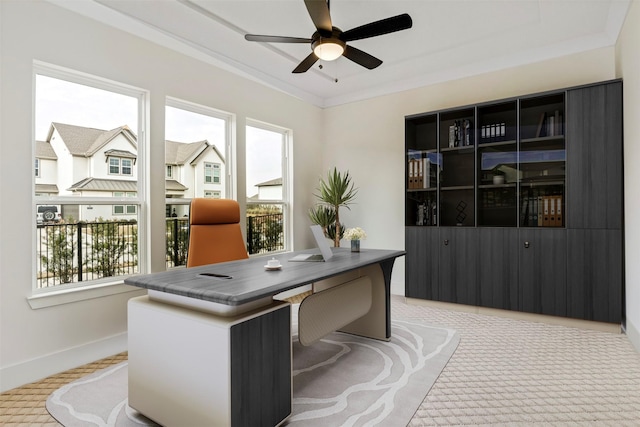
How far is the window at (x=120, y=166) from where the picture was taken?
119 inches

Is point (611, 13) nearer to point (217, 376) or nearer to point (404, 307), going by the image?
point (404, 307)

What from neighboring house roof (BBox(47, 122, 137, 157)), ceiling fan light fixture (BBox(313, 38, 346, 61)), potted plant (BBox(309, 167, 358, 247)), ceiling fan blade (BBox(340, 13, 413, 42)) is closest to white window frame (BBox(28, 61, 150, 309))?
neighboring house roof (BBox(47, 122, 137, 157))

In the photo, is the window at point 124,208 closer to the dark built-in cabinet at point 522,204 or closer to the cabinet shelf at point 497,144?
the dark built-in cabinet at point 522,204

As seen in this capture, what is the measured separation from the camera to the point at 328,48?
2545 mm

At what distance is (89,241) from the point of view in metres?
2.88

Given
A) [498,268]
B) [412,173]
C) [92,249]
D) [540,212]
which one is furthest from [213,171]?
[540,212]

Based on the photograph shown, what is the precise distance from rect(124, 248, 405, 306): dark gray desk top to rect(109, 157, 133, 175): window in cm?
148

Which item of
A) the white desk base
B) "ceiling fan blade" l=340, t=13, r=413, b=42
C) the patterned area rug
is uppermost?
"ceiling fan blade" l=340, t=13, r=413, b=42

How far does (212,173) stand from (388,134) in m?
2.39

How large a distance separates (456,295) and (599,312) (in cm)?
123

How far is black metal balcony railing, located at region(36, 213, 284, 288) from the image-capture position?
8.63 ft

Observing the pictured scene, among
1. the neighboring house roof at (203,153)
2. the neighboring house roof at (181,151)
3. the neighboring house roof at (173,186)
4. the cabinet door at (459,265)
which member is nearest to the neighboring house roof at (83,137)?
the neighboring house roof at (181,151)

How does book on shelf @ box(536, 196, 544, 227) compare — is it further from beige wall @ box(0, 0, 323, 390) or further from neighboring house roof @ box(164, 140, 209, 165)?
beige wall @ box(0, 0, 323, 390)

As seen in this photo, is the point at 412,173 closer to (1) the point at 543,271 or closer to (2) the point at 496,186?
(2) the point at 496,186
